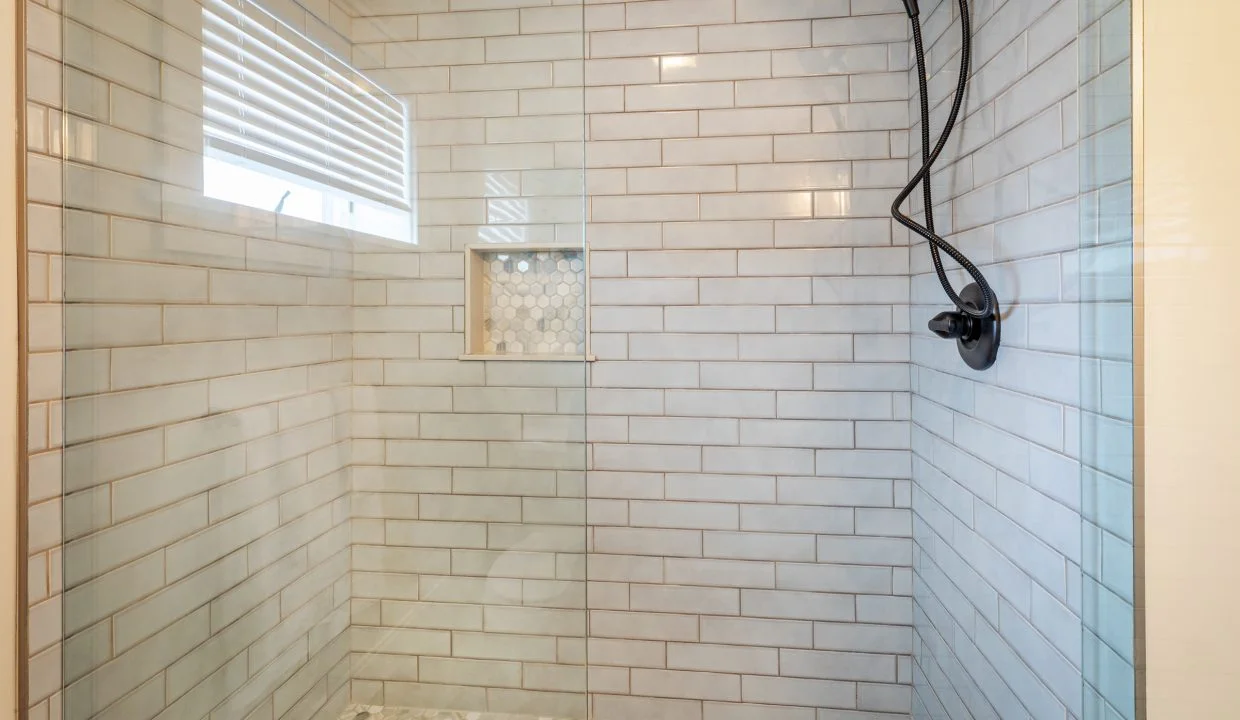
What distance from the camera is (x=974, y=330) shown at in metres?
1.12

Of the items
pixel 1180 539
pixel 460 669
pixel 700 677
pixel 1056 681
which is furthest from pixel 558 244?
pixel 700 677

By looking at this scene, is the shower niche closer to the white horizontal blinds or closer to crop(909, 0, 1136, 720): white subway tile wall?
the white horizontal blinds

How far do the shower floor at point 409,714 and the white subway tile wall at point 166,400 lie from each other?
0.03m

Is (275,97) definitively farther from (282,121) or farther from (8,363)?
(8,363)

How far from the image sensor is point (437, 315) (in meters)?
0.91

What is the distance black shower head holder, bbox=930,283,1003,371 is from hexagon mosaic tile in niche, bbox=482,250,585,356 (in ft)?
2.30

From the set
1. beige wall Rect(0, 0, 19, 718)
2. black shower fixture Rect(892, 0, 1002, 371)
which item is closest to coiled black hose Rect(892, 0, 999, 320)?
black shower fixture Rect(892, 0, 1002, 371)

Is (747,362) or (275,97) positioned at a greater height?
(275,97)

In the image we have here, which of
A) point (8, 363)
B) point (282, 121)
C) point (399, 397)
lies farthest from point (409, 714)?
point (282, 121)

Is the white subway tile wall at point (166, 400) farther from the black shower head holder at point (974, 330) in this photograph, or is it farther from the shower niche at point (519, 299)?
the black shower head holder at point (974, 330)

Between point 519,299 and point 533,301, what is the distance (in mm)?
22

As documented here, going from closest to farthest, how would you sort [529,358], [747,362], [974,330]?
[529,358] < [974,330] < [747,362]

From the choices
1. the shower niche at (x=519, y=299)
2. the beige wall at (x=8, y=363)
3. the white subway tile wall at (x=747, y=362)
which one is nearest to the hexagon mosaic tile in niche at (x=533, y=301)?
the shower niche at (x=519, y=299)

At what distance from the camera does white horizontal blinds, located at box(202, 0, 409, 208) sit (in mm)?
839
